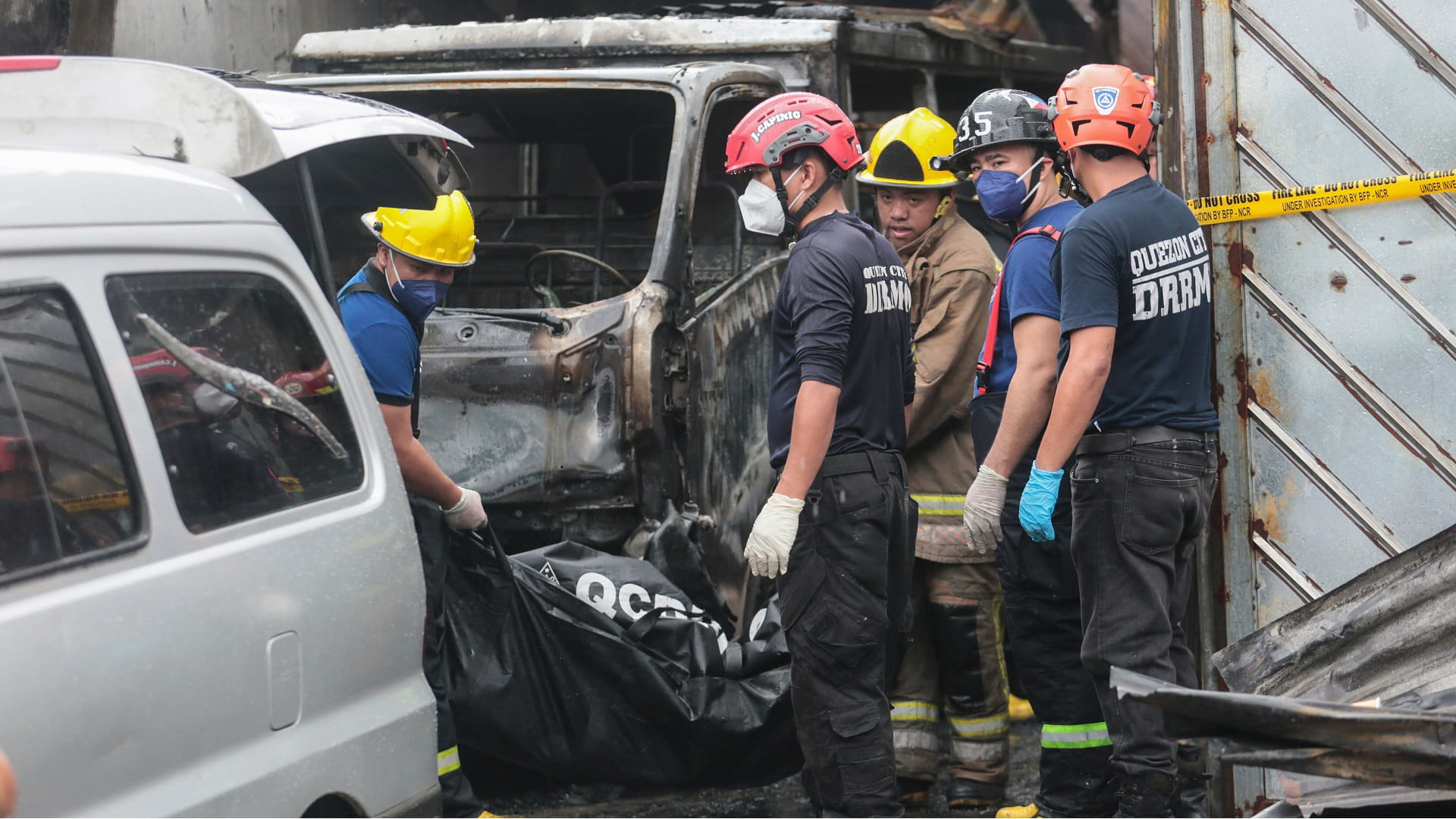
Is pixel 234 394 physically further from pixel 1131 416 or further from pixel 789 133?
pixel 1131 416

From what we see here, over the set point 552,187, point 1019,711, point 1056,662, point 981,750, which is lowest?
A: point 1019,711

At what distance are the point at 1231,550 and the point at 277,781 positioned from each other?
2473mm

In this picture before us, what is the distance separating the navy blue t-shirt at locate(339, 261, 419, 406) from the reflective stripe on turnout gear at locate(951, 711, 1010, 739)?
6.47 ft

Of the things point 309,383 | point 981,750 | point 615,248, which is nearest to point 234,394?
point 309,383

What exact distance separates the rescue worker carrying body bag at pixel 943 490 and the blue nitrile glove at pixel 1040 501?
35.4 inches

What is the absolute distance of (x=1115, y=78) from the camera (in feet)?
10.8

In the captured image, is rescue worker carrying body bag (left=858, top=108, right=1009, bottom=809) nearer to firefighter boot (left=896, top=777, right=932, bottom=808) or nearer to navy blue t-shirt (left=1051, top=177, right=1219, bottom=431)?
firefighter boot (left=896, top=777, right=932, bottom=808)

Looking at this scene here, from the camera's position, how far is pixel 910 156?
4.42 m

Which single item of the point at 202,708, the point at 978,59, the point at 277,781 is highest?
the point at 978,59

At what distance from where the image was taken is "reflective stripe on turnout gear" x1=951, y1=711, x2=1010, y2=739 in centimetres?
429

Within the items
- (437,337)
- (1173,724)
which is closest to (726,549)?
(437,337)

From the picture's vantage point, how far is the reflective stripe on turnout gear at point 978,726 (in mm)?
4289

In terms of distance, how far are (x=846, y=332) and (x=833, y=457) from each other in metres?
0.33

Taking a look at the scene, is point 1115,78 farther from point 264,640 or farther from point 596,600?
point 264,640
